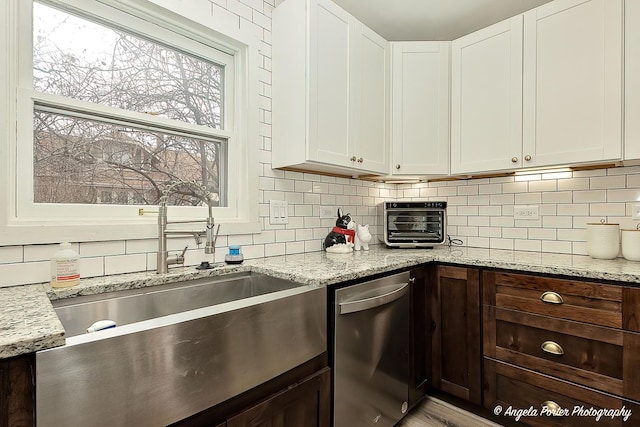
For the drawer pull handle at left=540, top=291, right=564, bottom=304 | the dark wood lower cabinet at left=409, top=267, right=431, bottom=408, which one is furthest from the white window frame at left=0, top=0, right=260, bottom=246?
the drawer pull handle at left=540, top=291, right=564, bottom=304

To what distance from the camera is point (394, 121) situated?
89.3 inches

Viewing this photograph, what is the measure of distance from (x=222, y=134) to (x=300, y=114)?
1.44 feet

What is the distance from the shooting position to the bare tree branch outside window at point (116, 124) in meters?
1.29

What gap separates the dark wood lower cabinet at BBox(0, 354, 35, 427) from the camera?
0.63m

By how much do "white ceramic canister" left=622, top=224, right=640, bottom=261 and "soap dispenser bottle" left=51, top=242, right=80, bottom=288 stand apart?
2542 mm

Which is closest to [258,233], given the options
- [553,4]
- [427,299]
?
[427,299]

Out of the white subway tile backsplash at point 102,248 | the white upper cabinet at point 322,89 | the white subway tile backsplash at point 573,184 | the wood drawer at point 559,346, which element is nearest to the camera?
the white subway tile backsplash at point 102,248

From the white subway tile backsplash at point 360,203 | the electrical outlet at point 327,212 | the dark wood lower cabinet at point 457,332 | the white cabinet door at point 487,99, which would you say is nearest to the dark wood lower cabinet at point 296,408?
the white subway tile backsplash at point 360,203

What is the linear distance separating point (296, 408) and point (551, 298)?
1.27 m

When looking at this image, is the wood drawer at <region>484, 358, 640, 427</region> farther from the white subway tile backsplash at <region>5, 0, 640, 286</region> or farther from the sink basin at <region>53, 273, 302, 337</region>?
the sink basin at <region>53, 273, 302, 337</region>

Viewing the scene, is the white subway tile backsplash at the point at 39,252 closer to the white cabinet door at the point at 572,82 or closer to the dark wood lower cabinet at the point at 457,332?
the dark wood lower cabinet at the point at 457,332

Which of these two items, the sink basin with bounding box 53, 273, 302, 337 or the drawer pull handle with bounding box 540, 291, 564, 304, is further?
the drawer pull handle with bounding box 540, 291, 564, 304

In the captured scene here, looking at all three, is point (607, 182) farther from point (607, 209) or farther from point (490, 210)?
point (490, 210)

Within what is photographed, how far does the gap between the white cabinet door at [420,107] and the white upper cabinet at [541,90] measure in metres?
0.08
